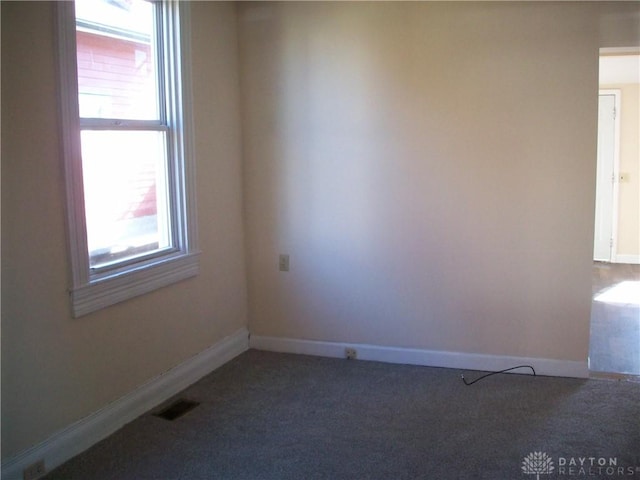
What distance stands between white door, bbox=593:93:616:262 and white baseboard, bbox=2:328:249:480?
5535mm

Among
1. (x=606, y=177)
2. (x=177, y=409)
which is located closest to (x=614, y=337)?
(x=177, y=409)

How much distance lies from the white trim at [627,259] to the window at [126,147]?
611cm

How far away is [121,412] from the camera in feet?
10.1

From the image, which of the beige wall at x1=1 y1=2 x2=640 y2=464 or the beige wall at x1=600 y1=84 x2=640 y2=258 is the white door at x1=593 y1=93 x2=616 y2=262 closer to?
the beige wall at x1=600 y1=84 x2=640 y2=258

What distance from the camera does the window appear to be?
2.74 m

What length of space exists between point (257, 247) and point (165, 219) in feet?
2.81

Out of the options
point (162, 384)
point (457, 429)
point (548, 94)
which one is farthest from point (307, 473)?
point (548, 94)

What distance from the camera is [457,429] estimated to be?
3068 millimetres

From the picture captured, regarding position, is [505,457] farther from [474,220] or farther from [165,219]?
[165,219]

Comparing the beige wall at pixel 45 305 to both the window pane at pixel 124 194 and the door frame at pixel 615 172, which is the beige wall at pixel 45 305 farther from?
the door frame at pixel 615 172

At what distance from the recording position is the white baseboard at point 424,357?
3760 millimetres

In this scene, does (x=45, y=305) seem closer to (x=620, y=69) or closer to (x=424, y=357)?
(x=424, y=357)

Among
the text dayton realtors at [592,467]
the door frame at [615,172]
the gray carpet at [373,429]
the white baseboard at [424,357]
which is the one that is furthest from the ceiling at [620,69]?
the text dayton realtors at [592,467]

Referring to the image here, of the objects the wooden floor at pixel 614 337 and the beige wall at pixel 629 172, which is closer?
the wooden floor at pixel 614 337
